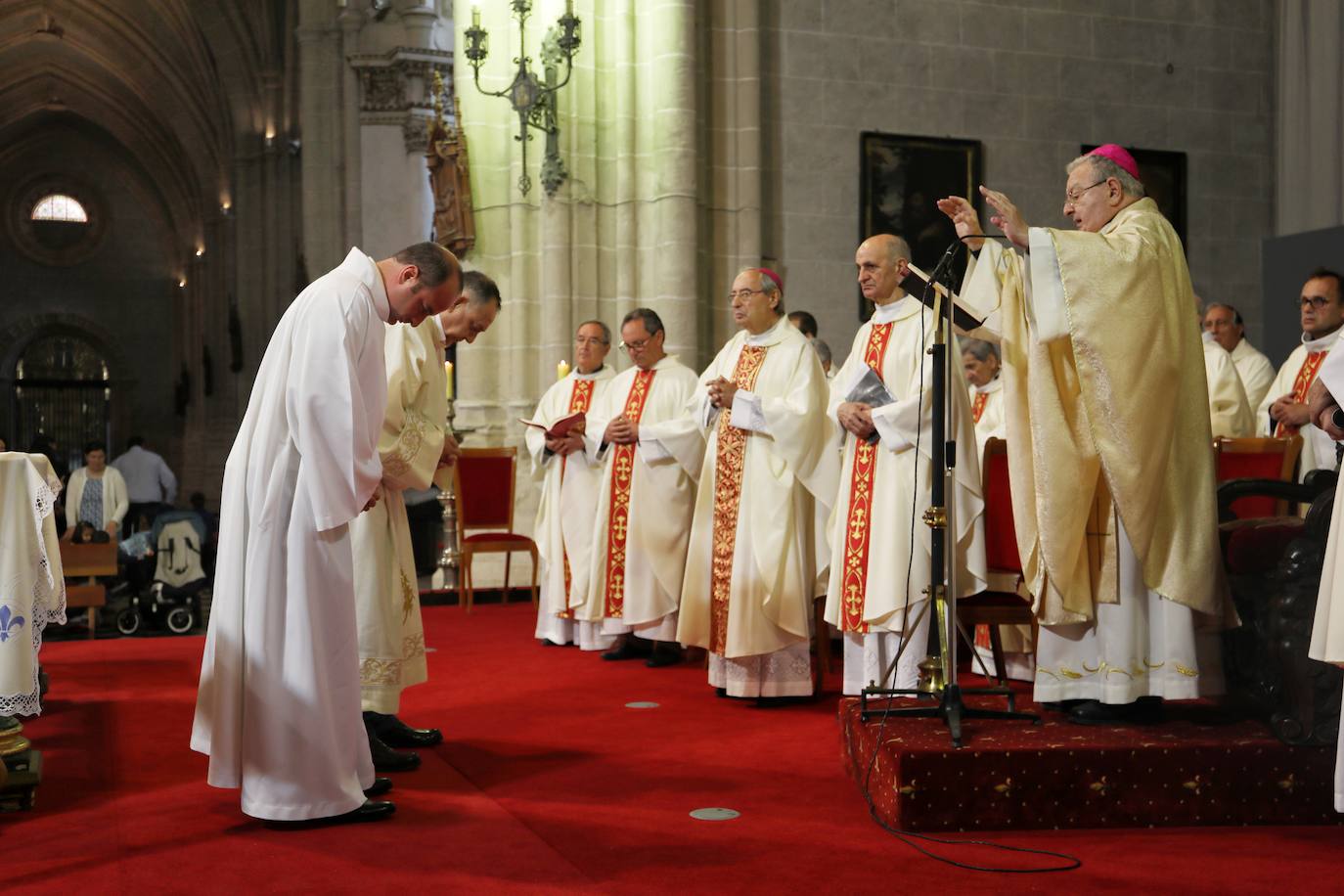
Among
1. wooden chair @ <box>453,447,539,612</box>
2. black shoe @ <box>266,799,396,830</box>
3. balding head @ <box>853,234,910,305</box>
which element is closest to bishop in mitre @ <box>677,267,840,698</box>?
balding head @ <box>853,234,910,305</box>

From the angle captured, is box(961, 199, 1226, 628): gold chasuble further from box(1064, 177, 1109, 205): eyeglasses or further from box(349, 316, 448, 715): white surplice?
box(349, 316, 448, 715): white surplice

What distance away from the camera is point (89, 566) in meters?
9.72

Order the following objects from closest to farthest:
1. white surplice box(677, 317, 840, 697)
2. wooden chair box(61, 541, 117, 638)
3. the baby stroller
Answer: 1. white surplice box(677, 317, 840, 697)
2. wooden chair box(61, 541, 117, 638)
3. the baby stroller

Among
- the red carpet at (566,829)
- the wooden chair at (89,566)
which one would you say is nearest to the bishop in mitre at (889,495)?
the red carpet at (566,829)

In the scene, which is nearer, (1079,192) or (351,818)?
(351,818)

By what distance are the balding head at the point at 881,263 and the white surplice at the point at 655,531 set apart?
1.61 m

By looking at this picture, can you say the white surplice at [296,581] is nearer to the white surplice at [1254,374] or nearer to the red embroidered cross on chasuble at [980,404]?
the red embroidered cross on chasuble at [980,404]

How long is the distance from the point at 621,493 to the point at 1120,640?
382 cm

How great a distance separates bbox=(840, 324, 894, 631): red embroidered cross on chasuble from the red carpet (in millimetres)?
439

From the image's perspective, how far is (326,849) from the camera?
368cm

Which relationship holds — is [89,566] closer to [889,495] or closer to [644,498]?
[644,498]

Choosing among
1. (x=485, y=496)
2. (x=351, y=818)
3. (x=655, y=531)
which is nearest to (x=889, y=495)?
(x=655, y=531)

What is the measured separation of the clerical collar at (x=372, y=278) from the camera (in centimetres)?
404

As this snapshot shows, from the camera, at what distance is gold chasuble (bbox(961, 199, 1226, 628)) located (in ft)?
13.4
